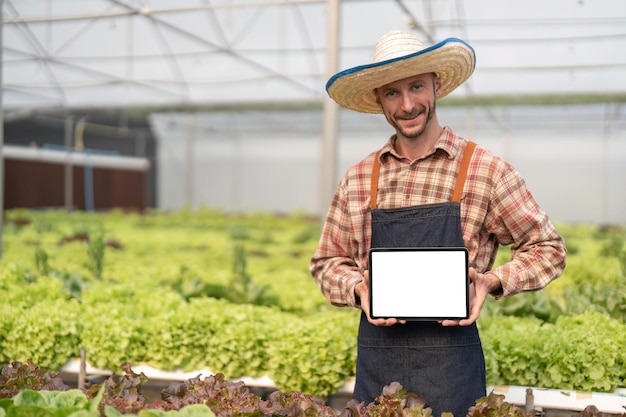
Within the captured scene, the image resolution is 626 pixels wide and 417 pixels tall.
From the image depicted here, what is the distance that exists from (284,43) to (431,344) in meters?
A: 11.9

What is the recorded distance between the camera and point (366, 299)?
239 cm

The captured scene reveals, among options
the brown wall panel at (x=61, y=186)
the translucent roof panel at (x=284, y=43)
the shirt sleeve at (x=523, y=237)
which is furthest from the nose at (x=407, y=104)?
the brown wall panel at (x=61, y=186)

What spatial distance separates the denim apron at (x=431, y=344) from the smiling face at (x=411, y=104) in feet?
0.62

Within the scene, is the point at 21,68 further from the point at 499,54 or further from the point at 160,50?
the point at 499,54

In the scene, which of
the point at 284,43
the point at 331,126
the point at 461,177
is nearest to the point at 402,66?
the point at 461,177

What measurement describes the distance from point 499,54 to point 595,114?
8.30 meters

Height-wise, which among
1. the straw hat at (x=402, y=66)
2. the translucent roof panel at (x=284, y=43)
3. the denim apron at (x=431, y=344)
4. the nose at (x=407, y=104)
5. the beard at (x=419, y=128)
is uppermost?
the translucent roof panel at (x=284, y=43)

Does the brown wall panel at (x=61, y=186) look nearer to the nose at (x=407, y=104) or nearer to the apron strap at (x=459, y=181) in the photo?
the apron strap at (x=459, y=181)

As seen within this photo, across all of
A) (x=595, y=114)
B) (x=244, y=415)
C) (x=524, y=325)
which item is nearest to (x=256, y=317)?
(x=524, y=325)

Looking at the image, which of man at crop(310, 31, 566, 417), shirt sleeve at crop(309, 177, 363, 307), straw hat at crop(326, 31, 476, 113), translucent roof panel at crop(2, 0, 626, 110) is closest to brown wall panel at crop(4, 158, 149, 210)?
translucent roof panel at crop(2, 0, 626, 110)

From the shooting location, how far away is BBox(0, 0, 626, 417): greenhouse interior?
3930mm

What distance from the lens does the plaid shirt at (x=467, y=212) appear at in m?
2.44

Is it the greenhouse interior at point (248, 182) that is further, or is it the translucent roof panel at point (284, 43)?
the translucent roof panel at point (284, 43)

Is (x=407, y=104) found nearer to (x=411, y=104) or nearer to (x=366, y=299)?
(x=411, y=104)
